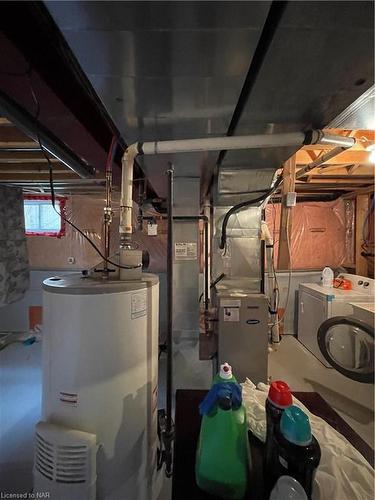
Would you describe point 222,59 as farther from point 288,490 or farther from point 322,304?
point 322,304

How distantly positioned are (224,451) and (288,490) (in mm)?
155

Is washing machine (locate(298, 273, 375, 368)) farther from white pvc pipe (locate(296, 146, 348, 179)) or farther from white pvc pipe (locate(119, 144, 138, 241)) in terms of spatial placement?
white pvc pipe (locate(119, 144, 138, 241))

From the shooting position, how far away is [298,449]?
1.85 ft

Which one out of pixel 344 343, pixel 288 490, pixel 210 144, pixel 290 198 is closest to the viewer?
pixel 288 490

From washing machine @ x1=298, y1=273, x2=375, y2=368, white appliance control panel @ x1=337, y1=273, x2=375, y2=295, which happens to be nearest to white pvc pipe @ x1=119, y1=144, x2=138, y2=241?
washing machine @ x1=298, y1=273, x2=375, y2=368

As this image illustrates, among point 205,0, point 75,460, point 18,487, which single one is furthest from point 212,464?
point 18,487

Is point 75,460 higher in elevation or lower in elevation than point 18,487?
higher

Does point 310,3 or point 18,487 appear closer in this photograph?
point 310,3

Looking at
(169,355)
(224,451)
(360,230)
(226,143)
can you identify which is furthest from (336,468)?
(360,230)

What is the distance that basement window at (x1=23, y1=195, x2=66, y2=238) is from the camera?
3.98 meters

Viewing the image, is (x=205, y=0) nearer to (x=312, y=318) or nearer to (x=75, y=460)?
(x=75, y=460)

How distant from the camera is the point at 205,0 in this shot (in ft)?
1.73

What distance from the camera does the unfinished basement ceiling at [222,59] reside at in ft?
1.82

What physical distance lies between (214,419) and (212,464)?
11 centimetres
